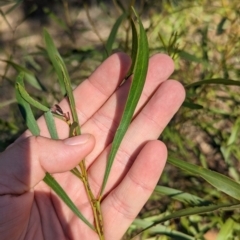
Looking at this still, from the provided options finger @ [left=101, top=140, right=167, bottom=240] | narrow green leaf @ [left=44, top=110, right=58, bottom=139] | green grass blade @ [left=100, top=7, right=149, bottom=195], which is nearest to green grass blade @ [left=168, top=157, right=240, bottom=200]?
finger @ [left=101, top=140, right=167, bottom=240]

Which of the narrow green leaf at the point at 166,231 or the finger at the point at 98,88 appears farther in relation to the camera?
the narrow green leaf at the point at 166,231

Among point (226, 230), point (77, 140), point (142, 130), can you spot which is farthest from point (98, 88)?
point (226, 230)

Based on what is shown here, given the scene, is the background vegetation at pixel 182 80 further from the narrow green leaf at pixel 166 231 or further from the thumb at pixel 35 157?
the thumb at pixel 35 157

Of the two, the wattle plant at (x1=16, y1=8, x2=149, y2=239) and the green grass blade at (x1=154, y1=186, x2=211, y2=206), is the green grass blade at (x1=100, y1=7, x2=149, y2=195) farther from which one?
the green grass blade at (x1=154, y1=186, x2=211, y2=206)

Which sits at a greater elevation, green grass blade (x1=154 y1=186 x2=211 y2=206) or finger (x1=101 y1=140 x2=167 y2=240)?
finger (x1=101 y1=140 x2=167 y2=240)

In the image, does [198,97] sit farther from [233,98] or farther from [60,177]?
[60,177]

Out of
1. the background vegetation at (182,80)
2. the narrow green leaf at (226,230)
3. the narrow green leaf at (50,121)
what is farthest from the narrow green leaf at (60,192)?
the narrow green leaf at (226,230)
